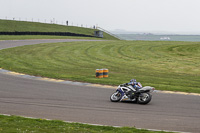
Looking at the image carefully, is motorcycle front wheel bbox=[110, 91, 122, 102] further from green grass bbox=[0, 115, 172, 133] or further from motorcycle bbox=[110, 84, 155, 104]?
green grass bbox=[0, 115, 172, 133]

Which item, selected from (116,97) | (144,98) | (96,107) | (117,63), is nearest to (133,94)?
(144,98)

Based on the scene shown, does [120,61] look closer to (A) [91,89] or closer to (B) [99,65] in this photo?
(B) [99,65]

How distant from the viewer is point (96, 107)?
15.2m

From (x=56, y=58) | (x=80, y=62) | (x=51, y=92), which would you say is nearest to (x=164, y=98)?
(x=51, y=92)

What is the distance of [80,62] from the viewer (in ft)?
116

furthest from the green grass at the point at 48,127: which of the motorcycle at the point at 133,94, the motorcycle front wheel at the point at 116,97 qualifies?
the motorcycle front wheel at the point at 116,97

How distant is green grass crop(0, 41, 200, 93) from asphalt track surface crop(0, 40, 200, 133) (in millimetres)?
3780

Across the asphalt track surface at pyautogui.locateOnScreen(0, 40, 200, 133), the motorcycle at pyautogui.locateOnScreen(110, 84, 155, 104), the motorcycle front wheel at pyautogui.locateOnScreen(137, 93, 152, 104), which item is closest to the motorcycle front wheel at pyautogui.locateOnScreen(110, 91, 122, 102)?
the motorcycle at pyautogui.locateOnScreen(110, 84, 155, 104)

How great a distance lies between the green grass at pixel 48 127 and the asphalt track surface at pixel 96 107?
0.94 meters

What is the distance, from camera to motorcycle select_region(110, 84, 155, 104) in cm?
1623

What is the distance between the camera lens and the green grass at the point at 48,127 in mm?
10398

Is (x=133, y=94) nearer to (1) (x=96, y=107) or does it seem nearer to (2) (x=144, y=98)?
(2) (x=144, y=98)

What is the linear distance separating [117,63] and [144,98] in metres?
19.1

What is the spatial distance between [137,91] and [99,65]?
1687 cm
